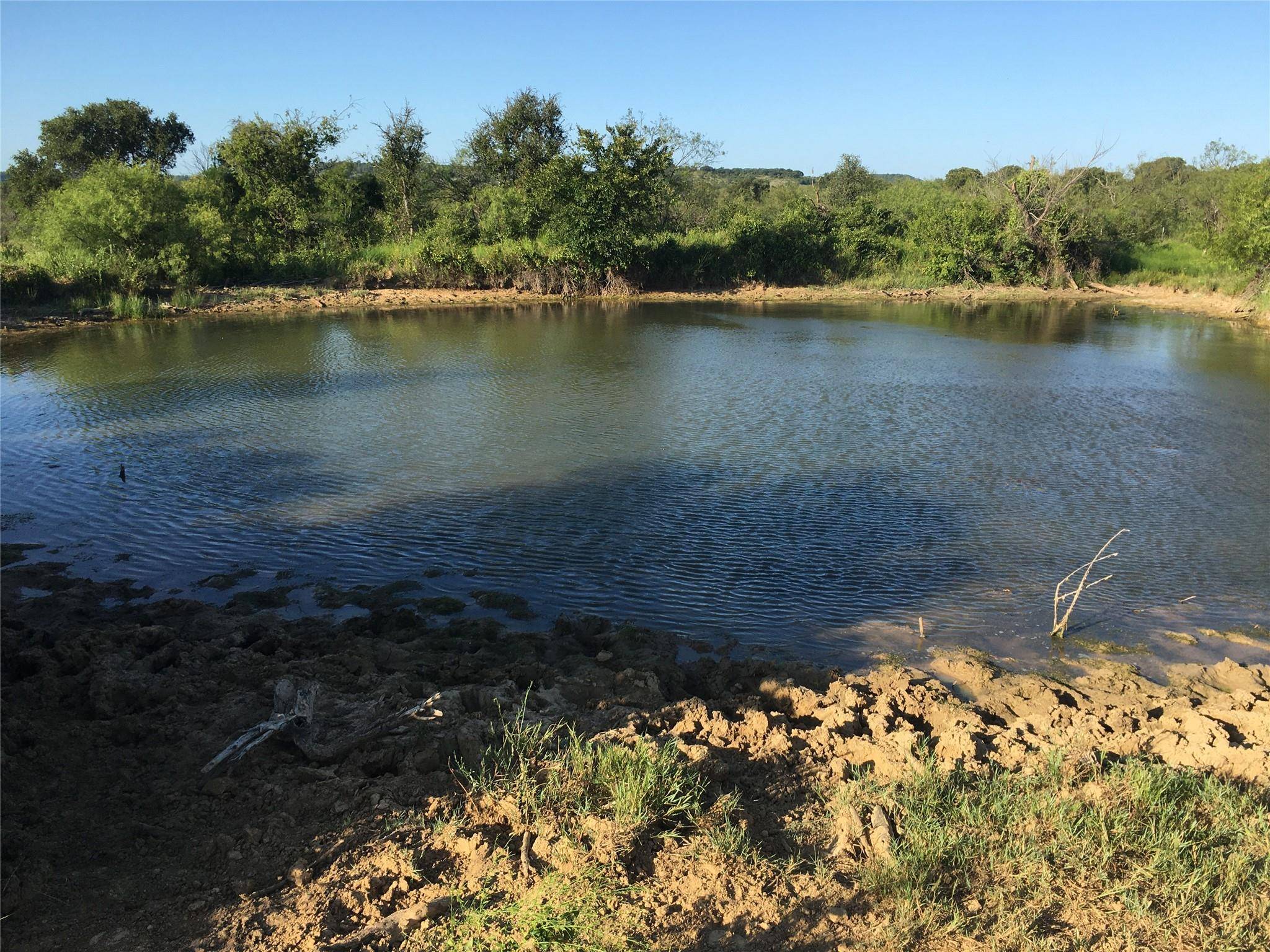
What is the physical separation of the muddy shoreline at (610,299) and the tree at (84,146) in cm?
1854

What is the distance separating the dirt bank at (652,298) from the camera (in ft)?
91.1

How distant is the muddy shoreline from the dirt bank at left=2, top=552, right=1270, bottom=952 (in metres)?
24.2

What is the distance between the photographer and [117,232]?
2900 cm

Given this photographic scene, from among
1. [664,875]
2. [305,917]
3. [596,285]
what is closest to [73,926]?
[305,917]

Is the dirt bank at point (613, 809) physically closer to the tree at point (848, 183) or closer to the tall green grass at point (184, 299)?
the tall green grass at point (184, 299)

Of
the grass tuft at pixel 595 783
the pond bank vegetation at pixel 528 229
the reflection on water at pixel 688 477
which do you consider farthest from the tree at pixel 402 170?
the grass tuft at pixel 595 783

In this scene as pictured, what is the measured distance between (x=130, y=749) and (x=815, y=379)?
1545 cm

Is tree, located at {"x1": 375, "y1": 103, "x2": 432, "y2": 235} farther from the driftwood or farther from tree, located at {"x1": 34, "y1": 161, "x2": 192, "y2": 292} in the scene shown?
the driftwood

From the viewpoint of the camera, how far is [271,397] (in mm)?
16266

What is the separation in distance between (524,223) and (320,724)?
3353 cm

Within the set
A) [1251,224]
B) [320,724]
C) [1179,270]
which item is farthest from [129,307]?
[1179,270]

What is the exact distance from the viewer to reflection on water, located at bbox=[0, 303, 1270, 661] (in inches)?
323

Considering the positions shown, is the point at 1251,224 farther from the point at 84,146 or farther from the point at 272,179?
the point at 84,146

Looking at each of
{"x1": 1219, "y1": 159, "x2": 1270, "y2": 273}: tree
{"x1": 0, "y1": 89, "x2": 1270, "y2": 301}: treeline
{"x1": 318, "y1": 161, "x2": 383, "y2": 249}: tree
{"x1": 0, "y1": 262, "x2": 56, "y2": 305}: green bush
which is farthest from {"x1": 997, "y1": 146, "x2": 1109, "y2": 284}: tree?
{"x1": 0, "y1": 262, "x2": 56, "y2": 305}: green bush
